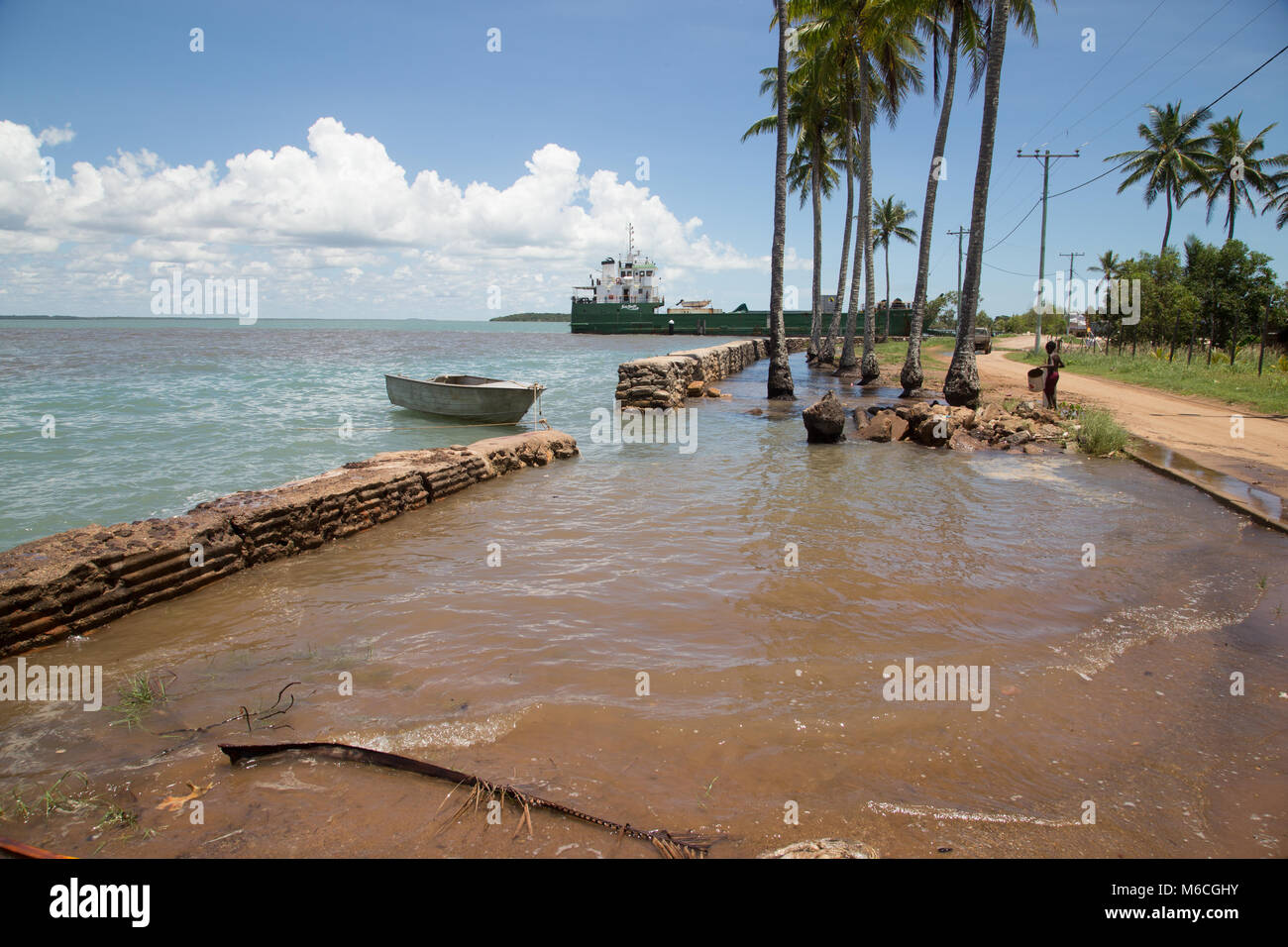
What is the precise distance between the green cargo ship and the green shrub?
50.5 meters

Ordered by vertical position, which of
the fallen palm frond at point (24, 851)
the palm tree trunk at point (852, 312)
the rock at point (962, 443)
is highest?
the palm tree trunk at point (852, 312)

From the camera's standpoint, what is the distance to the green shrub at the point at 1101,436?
34.8ft

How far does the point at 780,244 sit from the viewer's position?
18.3m

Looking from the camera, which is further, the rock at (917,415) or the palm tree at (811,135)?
the palm tree at (811,135)

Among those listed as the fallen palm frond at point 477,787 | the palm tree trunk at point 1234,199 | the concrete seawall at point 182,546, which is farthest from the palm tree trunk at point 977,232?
the palm tree trunk at point 1234,199

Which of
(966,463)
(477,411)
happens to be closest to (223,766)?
(966,463)

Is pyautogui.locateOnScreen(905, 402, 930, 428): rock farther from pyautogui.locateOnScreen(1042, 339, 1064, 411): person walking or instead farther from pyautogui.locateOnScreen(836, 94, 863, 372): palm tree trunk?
pyautogui.locateOnScreen(836, 94, 863, 372): palm tree trunk

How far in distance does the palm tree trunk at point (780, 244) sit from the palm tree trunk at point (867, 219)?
13.0 ft

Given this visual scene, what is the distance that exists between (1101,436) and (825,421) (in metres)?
4.29

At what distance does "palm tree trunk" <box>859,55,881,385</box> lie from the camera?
20.7 metres

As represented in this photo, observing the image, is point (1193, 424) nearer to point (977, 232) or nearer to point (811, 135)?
point (977, 232)

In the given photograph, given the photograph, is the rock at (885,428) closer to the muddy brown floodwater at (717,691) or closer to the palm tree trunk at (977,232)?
the palm tree trunk at (977,232)
